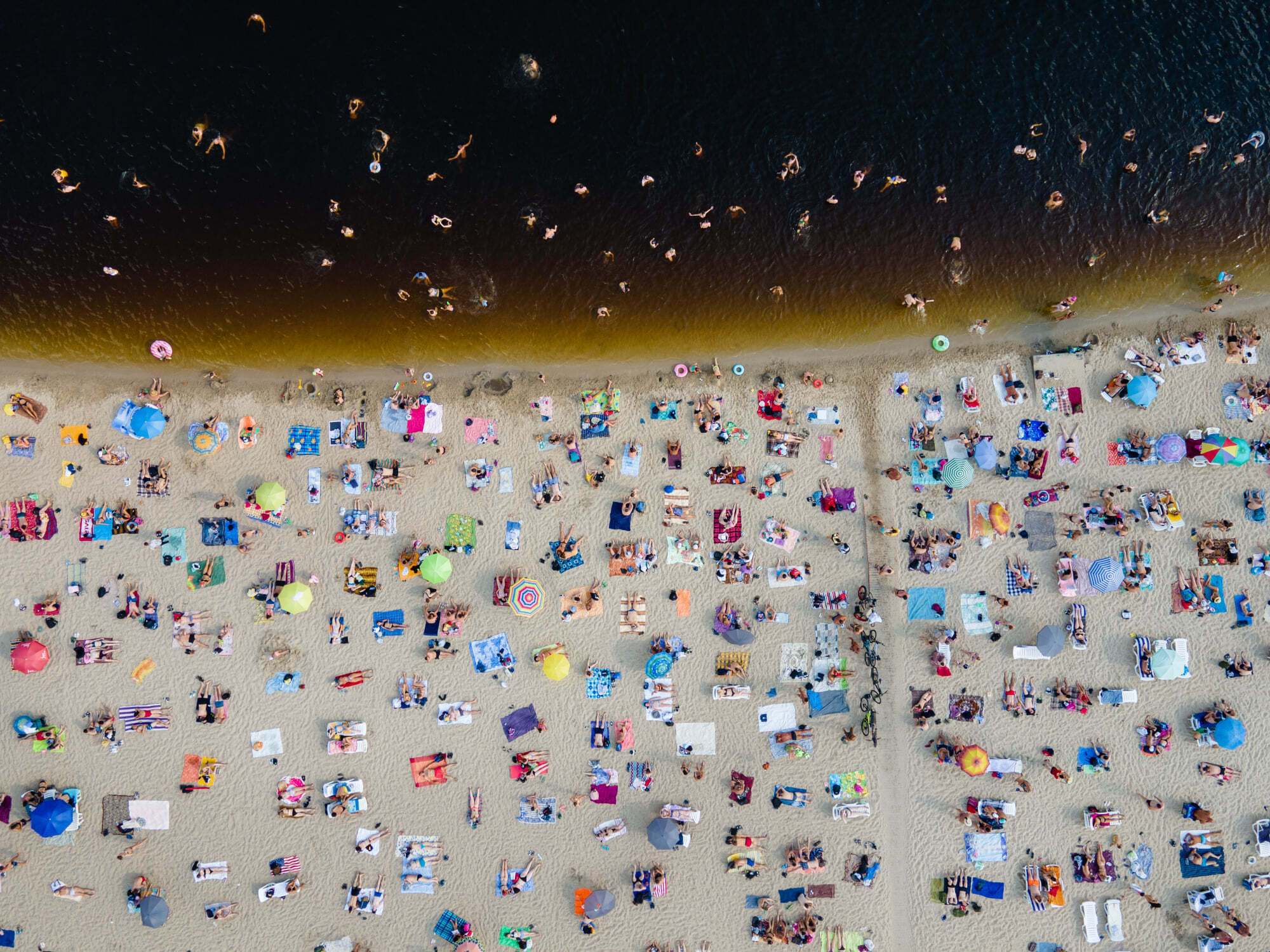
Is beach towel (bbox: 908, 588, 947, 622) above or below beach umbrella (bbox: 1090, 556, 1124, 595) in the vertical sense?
below

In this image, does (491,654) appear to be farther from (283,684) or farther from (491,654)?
(283,684)

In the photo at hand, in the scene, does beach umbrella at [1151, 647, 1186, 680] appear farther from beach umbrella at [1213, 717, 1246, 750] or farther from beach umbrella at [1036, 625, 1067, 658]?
beach umbrella at [1036, 625, 1067, 658]

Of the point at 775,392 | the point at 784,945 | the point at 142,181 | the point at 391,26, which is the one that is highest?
the point at 391,26

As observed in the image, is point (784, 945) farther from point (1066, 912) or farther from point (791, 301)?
point (791, 301)

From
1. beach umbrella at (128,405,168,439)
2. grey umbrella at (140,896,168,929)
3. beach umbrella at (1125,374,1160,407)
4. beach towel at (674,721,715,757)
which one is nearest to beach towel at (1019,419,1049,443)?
beach umbrella at (1125,374,1160,407)

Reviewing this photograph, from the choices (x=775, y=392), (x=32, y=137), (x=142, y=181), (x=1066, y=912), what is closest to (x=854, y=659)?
(x=775, y=392)

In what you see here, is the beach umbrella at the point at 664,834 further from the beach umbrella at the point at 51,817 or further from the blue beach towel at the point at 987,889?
the beach umbrella at the point at 51,817
